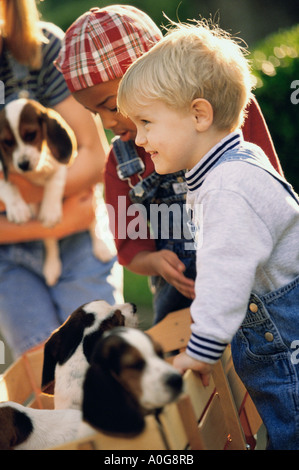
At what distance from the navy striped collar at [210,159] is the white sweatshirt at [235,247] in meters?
0.02

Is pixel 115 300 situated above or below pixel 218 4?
above

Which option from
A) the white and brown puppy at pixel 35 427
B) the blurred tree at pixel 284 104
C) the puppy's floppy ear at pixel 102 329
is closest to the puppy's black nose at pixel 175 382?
the white and brown puppy at pixel 35 427

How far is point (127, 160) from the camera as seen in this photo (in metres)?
2.01

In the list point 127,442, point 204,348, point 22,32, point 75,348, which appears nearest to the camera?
point 127,442

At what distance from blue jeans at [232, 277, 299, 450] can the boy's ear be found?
41 centimetres

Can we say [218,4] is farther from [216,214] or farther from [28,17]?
[216,214]

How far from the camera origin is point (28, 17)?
236 centimetres

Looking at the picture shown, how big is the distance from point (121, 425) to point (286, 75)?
3.31 m

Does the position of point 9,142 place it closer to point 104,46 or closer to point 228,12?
point 104,46

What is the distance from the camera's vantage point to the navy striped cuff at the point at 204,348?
3.80 feet

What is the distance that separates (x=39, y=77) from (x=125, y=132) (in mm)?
722

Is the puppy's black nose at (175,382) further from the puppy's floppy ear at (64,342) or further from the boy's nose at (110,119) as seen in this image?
the boy's nose at (110,119)

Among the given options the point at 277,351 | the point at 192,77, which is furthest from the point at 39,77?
the point at 277,351

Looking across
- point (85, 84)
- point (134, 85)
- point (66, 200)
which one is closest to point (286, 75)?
point (66, 200)
